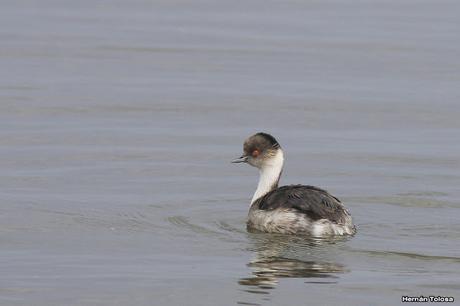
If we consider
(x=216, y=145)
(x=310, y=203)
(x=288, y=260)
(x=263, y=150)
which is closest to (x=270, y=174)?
(x=263, y=150)

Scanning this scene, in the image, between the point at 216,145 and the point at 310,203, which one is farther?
the point at 216,145

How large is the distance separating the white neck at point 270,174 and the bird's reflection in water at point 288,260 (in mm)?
965

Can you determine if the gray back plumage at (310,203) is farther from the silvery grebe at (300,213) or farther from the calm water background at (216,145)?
the calm water background at (216,145)

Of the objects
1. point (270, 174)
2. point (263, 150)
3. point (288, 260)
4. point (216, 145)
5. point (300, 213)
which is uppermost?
point (216, 145)

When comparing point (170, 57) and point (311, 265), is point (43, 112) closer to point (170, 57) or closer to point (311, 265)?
point (170, 57)

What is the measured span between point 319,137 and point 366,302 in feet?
22.2

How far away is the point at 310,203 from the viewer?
1188 centimetres

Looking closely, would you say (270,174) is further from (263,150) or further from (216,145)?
(216,145)

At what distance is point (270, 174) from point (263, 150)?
230mm

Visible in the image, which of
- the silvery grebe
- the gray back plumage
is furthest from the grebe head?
the gray back plumage

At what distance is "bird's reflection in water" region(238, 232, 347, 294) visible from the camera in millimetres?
10078

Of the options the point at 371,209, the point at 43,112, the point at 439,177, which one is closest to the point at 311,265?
the point at 371,209

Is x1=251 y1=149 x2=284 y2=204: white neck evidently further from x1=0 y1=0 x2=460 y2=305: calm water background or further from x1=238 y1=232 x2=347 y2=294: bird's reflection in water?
x1=238 y1=232 x2=347 y2=294: bird's reflection in water

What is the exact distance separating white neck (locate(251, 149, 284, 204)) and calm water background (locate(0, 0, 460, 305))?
32 cm
